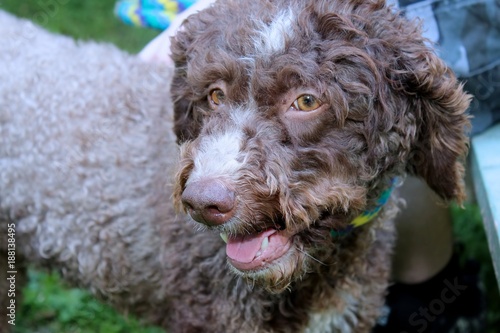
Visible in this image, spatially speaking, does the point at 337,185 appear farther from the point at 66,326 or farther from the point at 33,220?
the point at 66,326

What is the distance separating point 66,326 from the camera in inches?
173

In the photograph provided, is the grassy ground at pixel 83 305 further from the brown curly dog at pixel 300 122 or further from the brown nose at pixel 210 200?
the brown nose at pixel 210 200

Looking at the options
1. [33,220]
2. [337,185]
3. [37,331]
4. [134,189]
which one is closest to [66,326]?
[37,331]

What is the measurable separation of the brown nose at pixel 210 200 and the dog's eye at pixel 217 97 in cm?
39

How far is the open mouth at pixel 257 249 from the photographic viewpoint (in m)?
2.17

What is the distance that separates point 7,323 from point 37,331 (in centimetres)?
59

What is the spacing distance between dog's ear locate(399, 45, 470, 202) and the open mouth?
593mm

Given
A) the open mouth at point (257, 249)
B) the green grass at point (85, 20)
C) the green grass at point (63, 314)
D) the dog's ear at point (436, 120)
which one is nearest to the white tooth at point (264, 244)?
the open mouth at point (257, 249)

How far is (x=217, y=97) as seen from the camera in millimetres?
2324

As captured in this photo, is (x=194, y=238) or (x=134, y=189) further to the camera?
(x=134, y=189)

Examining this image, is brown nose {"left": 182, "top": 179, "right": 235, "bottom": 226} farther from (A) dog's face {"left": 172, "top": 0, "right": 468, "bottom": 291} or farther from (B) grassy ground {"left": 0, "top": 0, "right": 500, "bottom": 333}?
(B) grassy ground {"left": 0, "top": 0, "right": 500, "bottom": 333}

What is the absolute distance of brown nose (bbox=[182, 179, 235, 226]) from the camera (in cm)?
197

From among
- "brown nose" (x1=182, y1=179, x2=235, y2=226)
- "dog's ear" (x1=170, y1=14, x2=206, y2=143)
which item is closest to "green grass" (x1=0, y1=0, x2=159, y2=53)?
"dog's ear" (x1=170, y1=14, x2=206, y2=143)

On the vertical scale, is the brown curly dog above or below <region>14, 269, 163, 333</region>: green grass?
above
